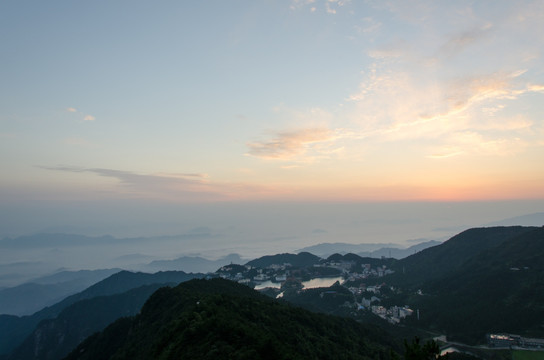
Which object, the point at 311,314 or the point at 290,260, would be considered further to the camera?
the point at 290,260

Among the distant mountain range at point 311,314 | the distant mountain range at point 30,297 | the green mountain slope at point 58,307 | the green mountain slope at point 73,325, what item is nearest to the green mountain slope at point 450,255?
the distant mountain range at point 311,314

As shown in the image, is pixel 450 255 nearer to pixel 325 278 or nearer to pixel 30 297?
pixel 325 278

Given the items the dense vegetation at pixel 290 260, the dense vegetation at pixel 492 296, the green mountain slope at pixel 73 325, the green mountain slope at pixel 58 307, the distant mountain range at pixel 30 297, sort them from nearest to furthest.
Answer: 1. the dense vegetation at pixel 492 296
2. the green mountain slope at pixel 73 325
3. the green mountain slope at pixel 58 307
4. the dense vegetation at pixel 290 260
5. the distant mountain range at pixel 30 297

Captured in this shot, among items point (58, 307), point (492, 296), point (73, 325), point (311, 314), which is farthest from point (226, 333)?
point (58, 307)

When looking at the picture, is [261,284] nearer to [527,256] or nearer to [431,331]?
[431,331]

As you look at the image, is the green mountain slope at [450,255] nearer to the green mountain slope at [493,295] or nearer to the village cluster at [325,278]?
the village cluster at [325,278]

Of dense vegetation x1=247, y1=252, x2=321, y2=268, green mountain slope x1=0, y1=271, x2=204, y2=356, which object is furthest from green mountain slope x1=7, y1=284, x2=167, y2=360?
dense vegetation x1=247, y1=252, x2=321, y2=268

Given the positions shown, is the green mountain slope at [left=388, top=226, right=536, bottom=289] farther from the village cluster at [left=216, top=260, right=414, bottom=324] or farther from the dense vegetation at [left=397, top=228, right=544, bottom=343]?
the dense vegetation at [left=397, top=228, right=544, bottom=343]

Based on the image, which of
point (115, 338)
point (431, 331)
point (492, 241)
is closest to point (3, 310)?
point (115, 338)
